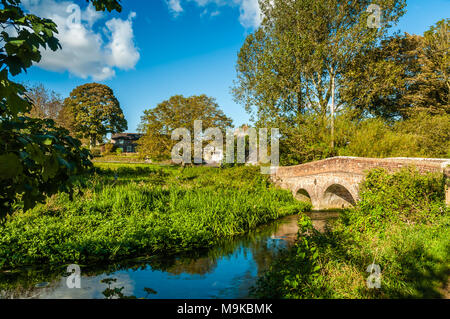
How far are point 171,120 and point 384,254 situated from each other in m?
27.9

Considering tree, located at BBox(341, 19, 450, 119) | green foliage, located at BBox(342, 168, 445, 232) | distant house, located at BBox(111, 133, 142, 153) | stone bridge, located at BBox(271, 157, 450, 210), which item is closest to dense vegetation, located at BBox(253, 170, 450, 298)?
green foliage, located at BBox(342, 168, 445, 232)

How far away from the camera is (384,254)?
548 centimetres

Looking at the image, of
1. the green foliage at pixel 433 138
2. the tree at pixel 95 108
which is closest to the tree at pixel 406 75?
the green foliage at pixel 433 138

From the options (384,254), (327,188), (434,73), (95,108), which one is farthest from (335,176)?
(95,108)

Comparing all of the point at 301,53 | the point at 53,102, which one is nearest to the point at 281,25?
the point at 301,53

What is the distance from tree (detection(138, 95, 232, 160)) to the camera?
30.3m

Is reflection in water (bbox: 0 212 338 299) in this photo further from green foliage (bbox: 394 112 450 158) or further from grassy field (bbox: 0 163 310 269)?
green foliage (bbox: 394 112 450 158)

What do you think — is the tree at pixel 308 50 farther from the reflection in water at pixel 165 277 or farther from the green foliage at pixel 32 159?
the green foliage at pixel 32 159

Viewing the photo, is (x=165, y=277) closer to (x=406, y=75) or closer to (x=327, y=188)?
(x=327, y=188)

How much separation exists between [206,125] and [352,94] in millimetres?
16491

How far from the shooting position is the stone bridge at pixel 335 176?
9094 millimetres

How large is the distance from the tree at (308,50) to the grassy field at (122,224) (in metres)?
9.28

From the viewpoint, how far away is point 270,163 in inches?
848
